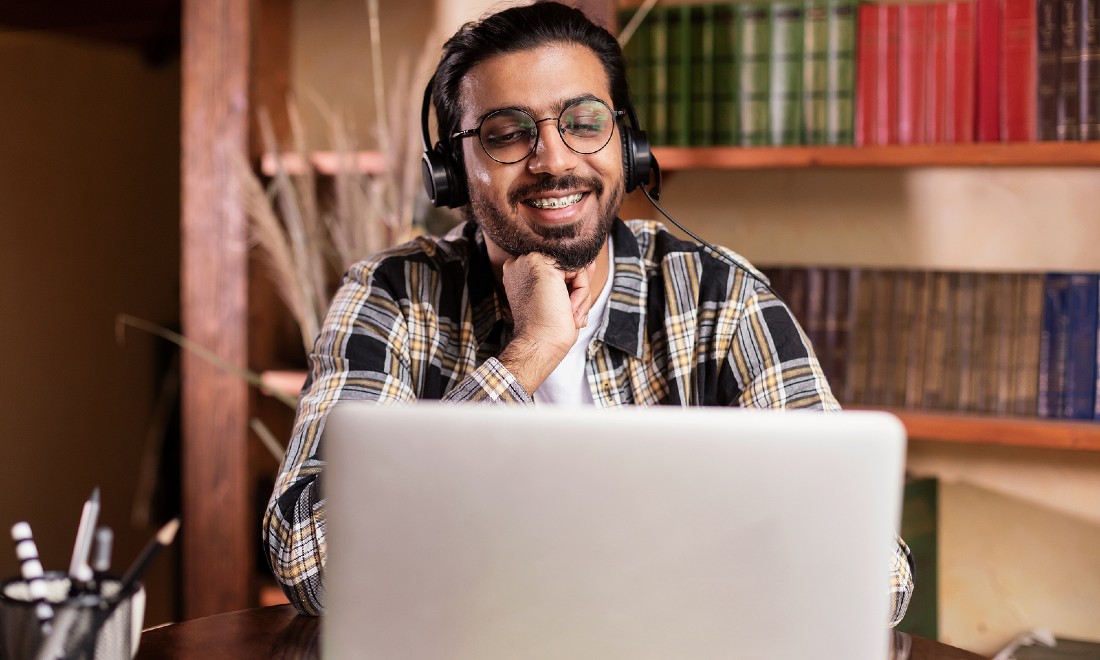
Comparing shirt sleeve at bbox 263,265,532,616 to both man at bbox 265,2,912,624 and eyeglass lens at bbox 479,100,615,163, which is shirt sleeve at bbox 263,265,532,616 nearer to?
man at bbox 265,2,912,624

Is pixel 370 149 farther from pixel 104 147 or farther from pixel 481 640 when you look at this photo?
pixel 481 640

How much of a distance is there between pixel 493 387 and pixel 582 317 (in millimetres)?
216

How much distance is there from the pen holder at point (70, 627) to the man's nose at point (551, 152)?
0.79 meters

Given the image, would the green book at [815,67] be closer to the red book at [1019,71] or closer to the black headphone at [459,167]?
the red book at [1019,71]

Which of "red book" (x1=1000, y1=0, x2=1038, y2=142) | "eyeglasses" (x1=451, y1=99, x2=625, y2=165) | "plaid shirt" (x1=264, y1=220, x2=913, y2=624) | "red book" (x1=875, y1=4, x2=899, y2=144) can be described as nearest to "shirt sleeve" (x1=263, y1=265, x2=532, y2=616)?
"plaid shirt" (x1=264, y1=220, x2=913, y2=624)

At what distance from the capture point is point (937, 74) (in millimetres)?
1830

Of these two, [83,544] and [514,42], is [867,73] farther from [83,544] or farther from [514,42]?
[83,544]

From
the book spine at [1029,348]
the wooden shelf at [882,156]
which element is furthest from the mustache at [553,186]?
the book spine at [1029,348]

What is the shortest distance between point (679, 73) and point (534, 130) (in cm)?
65

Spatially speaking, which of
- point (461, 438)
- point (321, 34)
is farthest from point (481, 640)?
point (321, 34)

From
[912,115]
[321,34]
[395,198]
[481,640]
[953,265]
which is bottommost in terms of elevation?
[481,640]

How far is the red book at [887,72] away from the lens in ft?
6.08

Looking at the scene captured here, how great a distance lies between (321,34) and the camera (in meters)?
2.38

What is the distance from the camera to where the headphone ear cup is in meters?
1.46
